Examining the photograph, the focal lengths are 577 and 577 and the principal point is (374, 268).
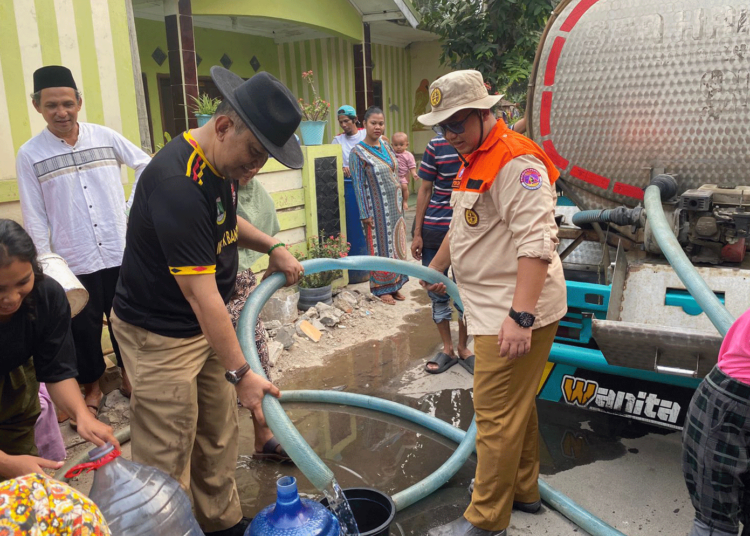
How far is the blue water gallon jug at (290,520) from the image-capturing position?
172 cm

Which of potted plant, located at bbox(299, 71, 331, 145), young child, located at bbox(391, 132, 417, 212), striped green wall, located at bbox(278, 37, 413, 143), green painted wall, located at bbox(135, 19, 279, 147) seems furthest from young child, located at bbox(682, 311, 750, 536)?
striped green wall, located at bbox(278, 37, 413, 143)

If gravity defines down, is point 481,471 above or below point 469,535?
above

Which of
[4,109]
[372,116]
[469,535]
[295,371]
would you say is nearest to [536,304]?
[469,535]

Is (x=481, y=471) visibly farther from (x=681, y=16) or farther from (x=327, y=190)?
(x=327, y=190)

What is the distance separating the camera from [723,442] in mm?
1759

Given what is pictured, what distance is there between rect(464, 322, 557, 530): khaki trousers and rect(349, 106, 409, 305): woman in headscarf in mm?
3705

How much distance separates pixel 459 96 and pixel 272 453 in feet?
7.22

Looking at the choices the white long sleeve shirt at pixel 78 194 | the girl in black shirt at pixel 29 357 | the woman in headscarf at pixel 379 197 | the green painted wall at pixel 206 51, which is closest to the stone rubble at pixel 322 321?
the woman in headscarf at pixel 379 197

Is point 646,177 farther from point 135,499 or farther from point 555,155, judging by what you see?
point 135,499

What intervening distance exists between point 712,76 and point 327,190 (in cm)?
415

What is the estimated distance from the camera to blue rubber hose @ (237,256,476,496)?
1892 millimetres

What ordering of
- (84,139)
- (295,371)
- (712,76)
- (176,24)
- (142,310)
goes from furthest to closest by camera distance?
1. (176,24)
2. (295,371)
3. (84,139)
4. (712,76)
5. (142,310)

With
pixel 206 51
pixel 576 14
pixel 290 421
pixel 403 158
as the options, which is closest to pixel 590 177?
pixel 576 14

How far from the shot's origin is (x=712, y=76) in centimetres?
293
